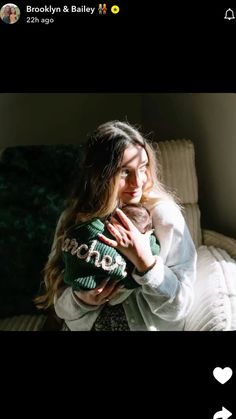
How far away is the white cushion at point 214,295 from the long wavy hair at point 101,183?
0.17 m

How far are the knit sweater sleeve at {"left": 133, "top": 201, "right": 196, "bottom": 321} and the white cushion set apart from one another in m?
0.03

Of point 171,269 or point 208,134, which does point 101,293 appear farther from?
point 208,134

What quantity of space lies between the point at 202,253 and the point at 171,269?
19 centimetres

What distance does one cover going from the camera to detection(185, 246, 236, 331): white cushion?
3.12 ft

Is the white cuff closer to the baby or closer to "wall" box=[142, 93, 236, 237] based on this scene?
the baby

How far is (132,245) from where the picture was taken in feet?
3.01

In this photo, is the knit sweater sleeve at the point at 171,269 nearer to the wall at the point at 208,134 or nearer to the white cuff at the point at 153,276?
the white cuff at the point at 153,276
